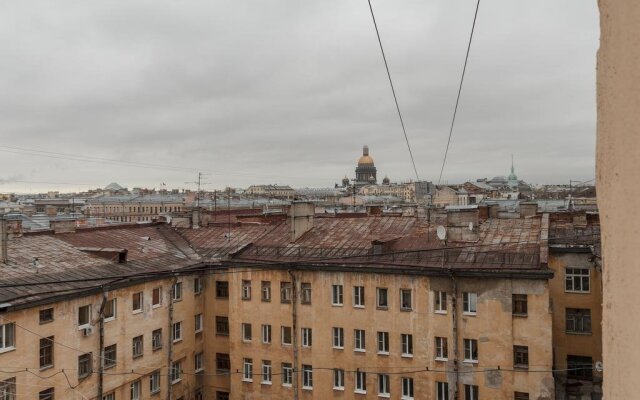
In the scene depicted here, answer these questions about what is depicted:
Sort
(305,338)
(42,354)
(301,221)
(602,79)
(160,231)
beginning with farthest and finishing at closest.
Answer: (160,231) → (301,221) → (305,338) → (42,354) → (602,79)

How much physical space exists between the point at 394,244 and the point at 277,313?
7.14 metres

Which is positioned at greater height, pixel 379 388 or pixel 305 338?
pixel 305 338

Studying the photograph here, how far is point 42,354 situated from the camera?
21906 millimetres

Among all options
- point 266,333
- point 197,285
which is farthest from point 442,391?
point 197,285

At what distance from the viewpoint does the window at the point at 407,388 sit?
2627 centimetres

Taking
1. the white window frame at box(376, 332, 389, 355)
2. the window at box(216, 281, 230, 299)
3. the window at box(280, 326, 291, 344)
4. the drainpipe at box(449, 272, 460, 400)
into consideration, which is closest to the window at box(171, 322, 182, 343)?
the window at box(216, 281, 230, 299)

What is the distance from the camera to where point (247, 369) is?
98.0 feet

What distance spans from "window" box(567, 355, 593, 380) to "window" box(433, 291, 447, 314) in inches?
300

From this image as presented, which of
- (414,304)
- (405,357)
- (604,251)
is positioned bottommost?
(405,357)

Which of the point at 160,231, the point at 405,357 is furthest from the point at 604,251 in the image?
the point at 160,231

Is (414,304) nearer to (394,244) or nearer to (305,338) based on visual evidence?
(394,244)

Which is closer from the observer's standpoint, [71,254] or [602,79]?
[602,79]

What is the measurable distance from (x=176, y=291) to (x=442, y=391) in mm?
14321

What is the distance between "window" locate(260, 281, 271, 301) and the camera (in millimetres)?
29391
